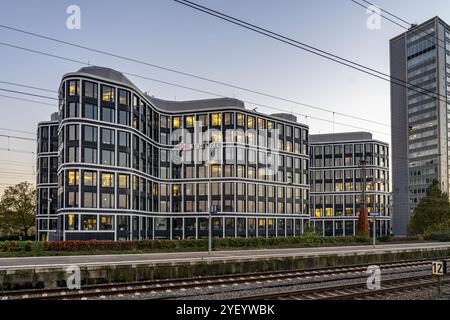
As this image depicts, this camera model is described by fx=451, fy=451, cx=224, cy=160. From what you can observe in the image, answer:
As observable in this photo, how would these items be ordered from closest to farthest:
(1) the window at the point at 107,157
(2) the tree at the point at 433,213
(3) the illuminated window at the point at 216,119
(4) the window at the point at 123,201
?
(1) the window at the point at 107,157 → (4) the window at the point at 123,201 → (2) the tree at the point at 433,213 → (3) the illuminated window at the point at 216,119

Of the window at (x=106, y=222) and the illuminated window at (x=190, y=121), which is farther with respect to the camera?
the illuminated window at (x=190, y=121)

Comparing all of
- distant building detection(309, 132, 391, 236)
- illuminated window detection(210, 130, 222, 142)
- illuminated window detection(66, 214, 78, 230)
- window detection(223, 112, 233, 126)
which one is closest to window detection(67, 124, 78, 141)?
illuminated window detection(66, 214, 78, 230)

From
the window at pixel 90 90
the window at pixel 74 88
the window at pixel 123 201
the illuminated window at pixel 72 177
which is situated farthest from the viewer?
the window at pixel 123 201

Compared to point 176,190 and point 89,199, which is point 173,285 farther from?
point 176,190

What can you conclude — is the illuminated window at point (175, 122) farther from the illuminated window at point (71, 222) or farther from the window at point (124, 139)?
the illuminated window at point (71, 222)

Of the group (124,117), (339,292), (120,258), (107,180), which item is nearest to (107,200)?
(107,180)

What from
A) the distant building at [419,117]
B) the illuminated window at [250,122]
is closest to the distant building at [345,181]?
the distant building at [419,117]

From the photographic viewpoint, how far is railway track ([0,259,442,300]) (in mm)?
18859

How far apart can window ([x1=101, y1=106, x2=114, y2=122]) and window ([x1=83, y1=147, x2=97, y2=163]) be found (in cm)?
518

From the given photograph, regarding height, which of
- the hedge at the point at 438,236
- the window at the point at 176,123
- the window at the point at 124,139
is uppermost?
the window at the point at 176,123

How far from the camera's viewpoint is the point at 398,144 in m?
172

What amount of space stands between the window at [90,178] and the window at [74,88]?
39.0 ft

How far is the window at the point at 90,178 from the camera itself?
67250 mm
